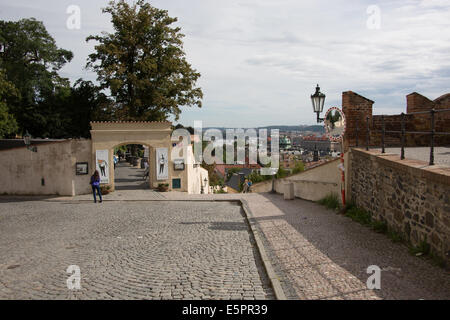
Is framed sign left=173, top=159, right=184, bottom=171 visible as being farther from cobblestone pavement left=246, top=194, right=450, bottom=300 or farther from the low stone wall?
the low stone wall

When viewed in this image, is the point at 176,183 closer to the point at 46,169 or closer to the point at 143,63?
the point at 46,169

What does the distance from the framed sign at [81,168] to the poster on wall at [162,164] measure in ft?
11.8

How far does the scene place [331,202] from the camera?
1457 cm

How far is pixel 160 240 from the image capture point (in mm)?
9711

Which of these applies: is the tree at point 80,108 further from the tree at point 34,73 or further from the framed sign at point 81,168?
the framed sign at point 81,168

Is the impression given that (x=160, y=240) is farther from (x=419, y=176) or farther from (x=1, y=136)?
(x=1, y=136)

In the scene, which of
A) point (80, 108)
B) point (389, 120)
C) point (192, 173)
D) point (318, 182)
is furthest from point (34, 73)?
point (389, 120)

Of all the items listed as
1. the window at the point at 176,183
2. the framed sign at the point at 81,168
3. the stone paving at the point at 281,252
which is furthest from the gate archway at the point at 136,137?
the stone paving at the point at 281,252

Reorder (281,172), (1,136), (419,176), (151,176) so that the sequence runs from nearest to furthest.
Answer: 1. (419,176)
2. (151,176)
3. (1,136)
4. (281,172)

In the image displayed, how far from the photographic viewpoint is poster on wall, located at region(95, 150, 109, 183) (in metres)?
20.0

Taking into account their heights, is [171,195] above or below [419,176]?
below

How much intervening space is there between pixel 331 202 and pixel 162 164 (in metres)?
9.74

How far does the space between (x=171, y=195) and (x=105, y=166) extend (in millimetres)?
3842
